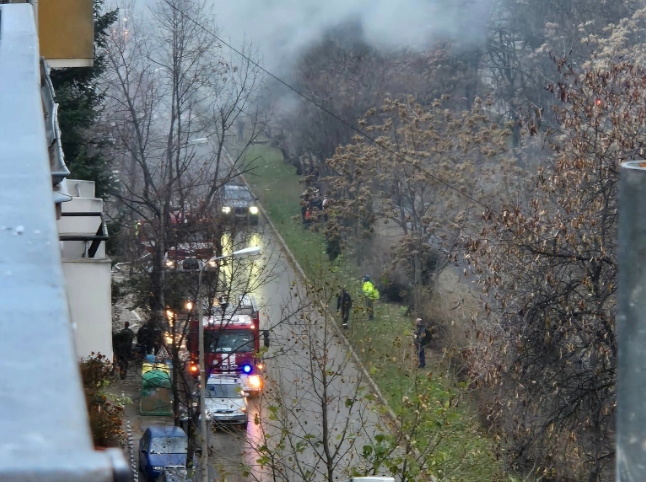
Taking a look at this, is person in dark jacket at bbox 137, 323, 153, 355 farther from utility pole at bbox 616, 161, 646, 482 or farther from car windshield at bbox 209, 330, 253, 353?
utility pole at bbox 616, 161, 646, 482

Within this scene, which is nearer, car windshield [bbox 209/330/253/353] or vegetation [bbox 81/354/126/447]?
A: vegetation [bbox 81/354/126/447]

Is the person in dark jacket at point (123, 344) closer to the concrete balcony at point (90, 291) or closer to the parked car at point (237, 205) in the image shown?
the parked car at point (237, 205)

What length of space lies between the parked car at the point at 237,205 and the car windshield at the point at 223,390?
4.06 meters

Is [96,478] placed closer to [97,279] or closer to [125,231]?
[97,279]

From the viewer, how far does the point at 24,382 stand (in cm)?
94

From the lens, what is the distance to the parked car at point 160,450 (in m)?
Result: 14.2

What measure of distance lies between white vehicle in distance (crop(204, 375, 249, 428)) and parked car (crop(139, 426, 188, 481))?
3.08ft

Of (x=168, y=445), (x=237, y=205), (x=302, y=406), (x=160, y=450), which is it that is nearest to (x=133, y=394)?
(x=160, y=450)

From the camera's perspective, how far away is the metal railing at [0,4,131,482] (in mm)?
868

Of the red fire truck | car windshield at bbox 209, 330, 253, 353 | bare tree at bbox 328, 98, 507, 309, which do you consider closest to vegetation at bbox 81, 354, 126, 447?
the red fire truck

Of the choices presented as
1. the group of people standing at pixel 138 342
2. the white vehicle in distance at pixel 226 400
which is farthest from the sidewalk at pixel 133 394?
the white vehicle in distance at pixel 226 400

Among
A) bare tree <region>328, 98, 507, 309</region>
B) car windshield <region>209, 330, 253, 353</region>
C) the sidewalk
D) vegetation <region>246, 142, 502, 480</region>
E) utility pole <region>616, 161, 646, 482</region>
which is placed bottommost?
the sidewalk

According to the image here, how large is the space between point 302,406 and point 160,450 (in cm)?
238

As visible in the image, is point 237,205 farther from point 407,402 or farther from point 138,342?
point 407,402
